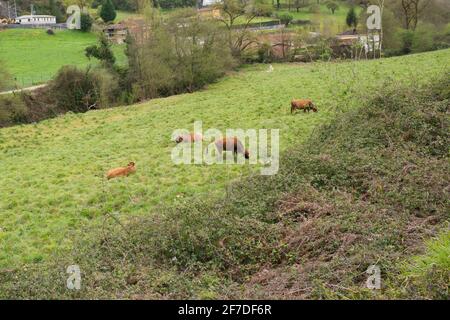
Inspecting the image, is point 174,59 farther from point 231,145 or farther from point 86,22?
point 86,22

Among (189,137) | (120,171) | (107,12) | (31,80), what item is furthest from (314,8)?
(120,171)

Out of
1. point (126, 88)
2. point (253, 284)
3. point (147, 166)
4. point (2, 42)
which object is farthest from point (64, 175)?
point (2, 42)

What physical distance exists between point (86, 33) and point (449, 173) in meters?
67.9

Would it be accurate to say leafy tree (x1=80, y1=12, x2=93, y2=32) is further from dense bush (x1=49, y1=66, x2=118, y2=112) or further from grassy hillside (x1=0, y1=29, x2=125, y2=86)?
dense bush (x1=49, y1=66, x2=118, y2=112)

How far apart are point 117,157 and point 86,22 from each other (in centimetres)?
5722

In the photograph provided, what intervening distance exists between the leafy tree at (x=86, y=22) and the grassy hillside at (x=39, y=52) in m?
1.01

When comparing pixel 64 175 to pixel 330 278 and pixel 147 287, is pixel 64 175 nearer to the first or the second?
pixel 147 287

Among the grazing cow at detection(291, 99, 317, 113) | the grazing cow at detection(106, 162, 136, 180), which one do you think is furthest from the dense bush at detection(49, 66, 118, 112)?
the grazing cow at detection(106, 162, 136, 180)

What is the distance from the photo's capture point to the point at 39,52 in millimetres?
56656

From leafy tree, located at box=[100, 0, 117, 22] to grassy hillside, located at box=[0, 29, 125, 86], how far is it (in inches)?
193

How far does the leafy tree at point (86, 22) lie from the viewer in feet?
221

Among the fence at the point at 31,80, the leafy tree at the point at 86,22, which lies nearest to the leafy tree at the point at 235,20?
the fence at the point at 31,80

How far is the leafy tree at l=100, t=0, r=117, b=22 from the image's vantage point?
71062 mm

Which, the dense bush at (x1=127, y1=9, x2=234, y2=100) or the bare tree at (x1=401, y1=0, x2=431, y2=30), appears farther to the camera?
the bare tree at (x1=401, y1=0, x2=431, y2=30)
